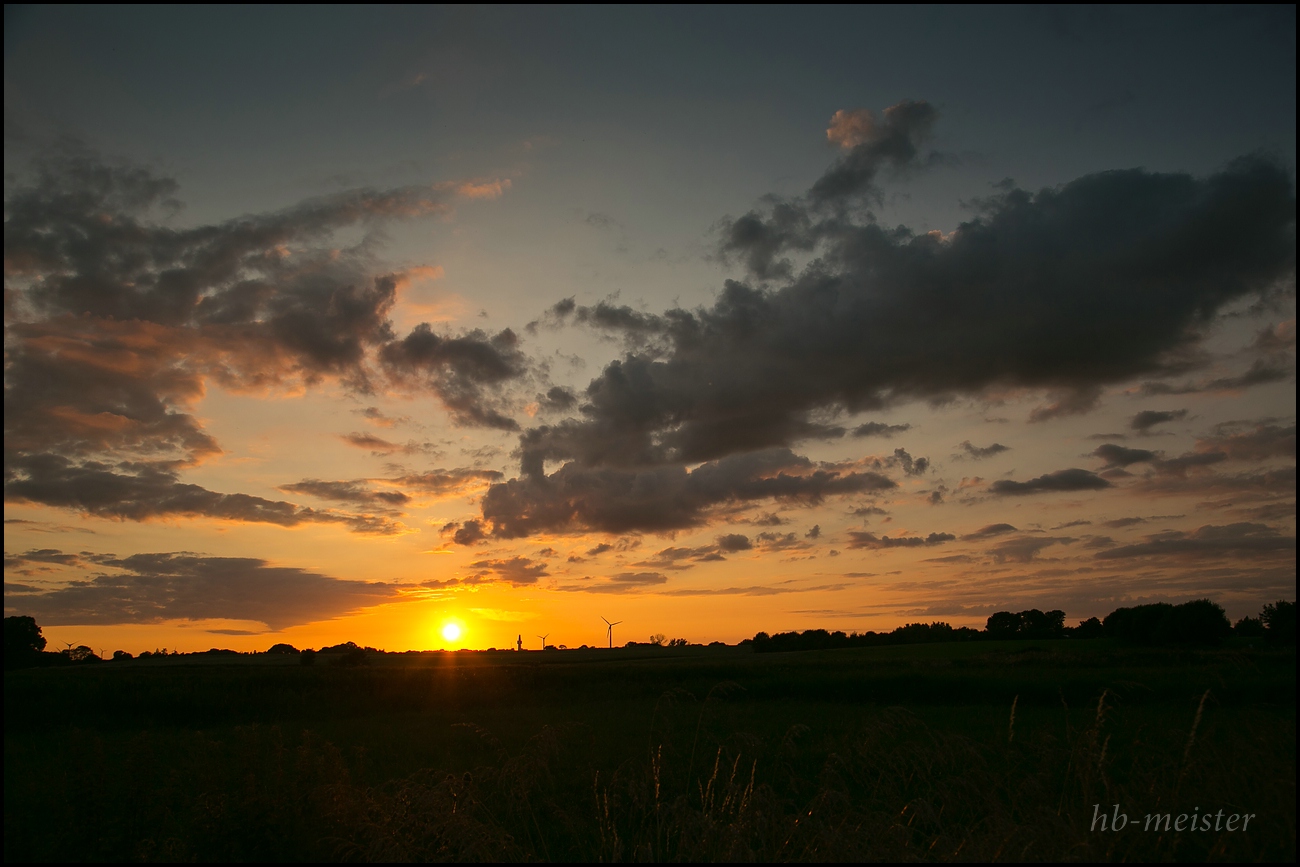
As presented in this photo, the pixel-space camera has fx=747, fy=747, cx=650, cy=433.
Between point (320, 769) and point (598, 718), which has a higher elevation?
point (320, 769)

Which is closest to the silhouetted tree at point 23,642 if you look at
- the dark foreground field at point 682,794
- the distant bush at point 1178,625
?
the dark foreground field at point 682,794

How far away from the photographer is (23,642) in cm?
9656

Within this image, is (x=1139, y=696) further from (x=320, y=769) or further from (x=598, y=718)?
(x=320, y=769)

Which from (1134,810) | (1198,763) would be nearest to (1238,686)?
(1198,763)

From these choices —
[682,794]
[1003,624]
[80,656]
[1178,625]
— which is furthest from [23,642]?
[1003,624]

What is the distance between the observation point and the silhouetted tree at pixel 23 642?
83.6 m

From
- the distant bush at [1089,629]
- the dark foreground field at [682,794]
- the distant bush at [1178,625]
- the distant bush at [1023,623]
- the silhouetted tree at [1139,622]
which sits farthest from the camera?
the distant bush at [1023,623]

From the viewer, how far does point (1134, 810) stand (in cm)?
931

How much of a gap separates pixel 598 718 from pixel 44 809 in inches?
1063

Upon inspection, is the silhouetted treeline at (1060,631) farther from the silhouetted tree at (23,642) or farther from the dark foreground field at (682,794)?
the silhouetted tree at (23,642)

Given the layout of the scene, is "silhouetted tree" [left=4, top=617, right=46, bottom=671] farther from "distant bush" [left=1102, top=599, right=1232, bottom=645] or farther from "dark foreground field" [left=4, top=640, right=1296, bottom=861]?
"distant bush" [left=1102, top=599, right=1232, bottom=645]

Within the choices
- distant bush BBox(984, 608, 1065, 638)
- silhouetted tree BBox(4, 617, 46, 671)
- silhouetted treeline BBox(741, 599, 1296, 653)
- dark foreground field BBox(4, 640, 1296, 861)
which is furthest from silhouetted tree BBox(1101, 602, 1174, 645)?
silhouetted tree BBox(4, 617, 46, 671)

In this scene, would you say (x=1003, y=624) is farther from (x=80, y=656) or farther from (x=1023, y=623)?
(x=80, y=656)

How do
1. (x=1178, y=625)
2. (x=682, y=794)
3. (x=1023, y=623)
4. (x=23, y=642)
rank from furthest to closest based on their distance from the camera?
(x=1023, y=623), (x=23, y=642), (x=1178, y=625), (x=682, y=794)
